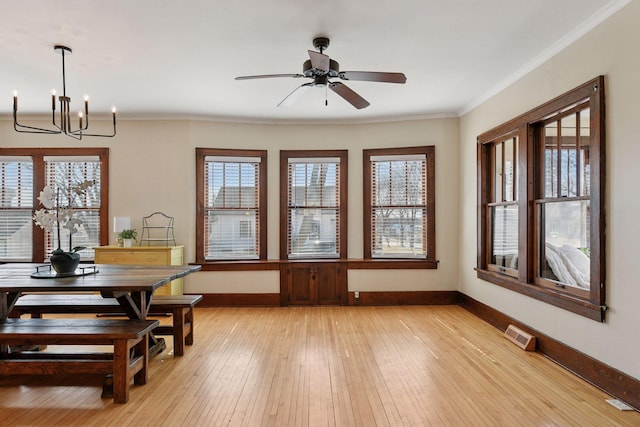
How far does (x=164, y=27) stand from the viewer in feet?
10.9

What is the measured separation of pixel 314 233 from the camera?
644cm

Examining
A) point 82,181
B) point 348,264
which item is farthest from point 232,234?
point 82,181

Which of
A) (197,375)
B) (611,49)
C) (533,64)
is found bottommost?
(197,375)

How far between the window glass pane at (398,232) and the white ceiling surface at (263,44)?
5.54ft

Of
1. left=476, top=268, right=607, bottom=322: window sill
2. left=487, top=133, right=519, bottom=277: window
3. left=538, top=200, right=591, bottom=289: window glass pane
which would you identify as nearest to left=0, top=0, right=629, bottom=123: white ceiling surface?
left=487, top=133, right=519, bottom=277: window

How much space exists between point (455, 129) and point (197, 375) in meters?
4.79

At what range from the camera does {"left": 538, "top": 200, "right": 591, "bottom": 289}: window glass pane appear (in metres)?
3.49

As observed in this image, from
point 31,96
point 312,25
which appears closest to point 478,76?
point 312,25

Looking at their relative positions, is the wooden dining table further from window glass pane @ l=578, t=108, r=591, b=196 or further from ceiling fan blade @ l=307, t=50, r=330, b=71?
window glass pane @ l=578, t=108, r=591, b=196

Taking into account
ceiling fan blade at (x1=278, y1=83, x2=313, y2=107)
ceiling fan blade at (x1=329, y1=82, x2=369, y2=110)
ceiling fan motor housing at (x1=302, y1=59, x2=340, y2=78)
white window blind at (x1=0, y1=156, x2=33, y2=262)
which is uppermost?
ceiling fan motor housing at (x1=302, y1=59, x2=340, y2=78)

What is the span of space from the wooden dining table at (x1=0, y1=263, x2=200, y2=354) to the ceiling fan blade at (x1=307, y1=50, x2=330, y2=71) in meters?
2.02

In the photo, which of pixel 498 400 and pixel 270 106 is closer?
pixel 498 400

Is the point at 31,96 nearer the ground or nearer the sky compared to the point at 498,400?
nearer the sky

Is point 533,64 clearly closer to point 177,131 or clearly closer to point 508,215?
point 508,215
